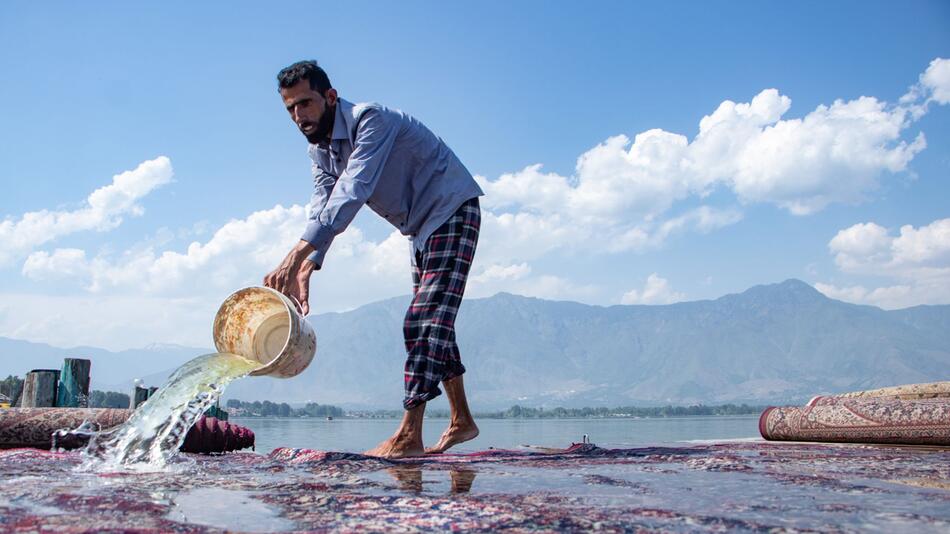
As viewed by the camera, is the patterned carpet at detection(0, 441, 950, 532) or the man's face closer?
the patterned carpet at detection(0, 441, 950, 532)

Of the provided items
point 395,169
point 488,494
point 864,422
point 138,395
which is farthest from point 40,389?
point 864,422

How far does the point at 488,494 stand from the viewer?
258 centimetres

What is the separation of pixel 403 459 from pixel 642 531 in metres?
2.45

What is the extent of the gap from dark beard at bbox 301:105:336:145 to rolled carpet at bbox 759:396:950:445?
4151 mm

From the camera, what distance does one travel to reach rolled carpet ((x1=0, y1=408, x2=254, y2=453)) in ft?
17.1

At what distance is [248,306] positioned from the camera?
4445mm

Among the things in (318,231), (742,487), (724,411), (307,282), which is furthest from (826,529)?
(724,411)

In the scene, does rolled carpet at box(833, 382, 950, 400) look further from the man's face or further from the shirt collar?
the man's face

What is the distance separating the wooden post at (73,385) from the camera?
8.62m

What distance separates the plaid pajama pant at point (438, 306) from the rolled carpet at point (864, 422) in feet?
9.54

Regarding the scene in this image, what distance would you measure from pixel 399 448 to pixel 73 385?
6.23 m

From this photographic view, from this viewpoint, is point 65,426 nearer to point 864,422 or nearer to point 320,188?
point 320,188

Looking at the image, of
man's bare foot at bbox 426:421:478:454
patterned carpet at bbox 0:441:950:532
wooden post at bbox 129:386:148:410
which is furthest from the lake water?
wooden post at bbox 129:386:148:410

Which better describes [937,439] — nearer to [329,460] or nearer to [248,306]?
[329,460]
